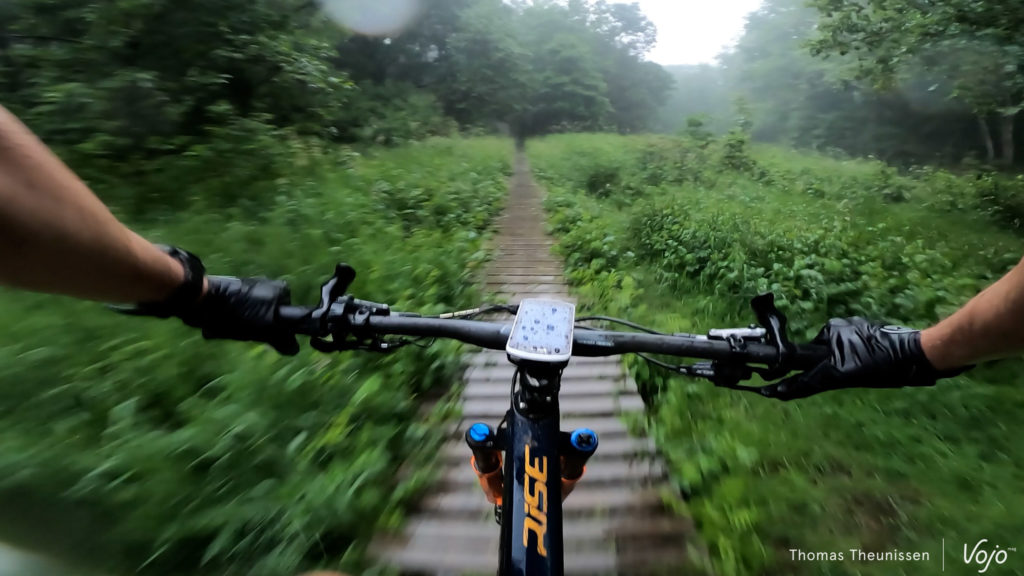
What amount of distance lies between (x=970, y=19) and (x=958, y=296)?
→ 4.27 meters

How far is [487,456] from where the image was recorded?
1.49 m

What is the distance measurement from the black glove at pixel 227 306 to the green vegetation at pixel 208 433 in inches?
30.7

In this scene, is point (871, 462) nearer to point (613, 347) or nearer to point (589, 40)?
point (613, 347)

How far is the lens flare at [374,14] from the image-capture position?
26.7 feet

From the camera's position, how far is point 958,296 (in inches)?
176

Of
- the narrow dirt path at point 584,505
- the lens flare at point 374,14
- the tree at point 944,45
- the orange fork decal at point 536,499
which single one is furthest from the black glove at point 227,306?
the tree at point 944,45

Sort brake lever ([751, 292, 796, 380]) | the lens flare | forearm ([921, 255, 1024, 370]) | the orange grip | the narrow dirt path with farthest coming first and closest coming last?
the lens flare
the narrow dirt path
the orange grip
brake lever ([751, 292, 796, 380])
forearm ([921, 255, 1024, 370])

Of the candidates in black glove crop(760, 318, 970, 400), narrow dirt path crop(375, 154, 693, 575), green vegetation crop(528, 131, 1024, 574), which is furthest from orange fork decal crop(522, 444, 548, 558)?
green vegetation crop(528, 131, 1024, 574)

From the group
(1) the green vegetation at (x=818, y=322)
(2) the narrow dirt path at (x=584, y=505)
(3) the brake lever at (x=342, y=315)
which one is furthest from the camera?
(1) the green vegetation at (x=818, y=322)

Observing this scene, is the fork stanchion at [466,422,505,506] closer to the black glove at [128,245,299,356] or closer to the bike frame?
the bike frame

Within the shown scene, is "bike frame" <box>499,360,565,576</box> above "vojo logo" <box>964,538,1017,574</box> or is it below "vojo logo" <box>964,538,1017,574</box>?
above

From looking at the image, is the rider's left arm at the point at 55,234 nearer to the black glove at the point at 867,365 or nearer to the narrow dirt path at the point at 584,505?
the black glove at the point at 867,365

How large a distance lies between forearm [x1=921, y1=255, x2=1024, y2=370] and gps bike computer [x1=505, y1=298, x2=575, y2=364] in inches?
32.1

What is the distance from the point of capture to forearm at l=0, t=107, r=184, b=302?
668 millimetres
